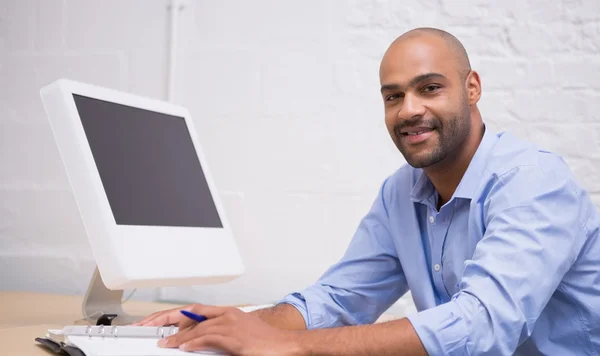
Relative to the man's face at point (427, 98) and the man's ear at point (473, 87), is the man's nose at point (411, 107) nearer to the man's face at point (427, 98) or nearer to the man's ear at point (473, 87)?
the man's face at point (427, 98)

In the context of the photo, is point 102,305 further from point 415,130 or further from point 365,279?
point 415,130

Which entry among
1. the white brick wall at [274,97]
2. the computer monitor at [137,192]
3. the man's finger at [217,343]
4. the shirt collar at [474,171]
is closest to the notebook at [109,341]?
the man's finger at [217,343]

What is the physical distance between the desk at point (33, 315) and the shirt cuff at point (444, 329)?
0.51m

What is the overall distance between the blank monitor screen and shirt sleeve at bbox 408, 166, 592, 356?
0.53 m

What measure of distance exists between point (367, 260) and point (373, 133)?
1.94 feet

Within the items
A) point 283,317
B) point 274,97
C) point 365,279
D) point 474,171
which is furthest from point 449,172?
point 274,97

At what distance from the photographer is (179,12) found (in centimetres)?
201

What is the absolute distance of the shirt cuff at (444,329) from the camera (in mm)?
925

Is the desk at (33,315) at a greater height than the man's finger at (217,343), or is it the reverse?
the desk at (33,315)

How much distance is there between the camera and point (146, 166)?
1.30m

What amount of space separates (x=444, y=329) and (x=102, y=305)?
2.38 ft

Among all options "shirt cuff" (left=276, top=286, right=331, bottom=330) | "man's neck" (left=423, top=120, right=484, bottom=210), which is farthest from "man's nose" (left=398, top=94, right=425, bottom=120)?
"shirt cuff" (left=276, top=286, right=331, bottom=330)

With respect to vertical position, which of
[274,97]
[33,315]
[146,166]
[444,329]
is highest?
[274,97]

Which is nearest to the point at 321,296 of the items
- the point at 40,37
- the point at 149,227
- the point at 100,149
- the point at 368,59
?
the point at 149,227
